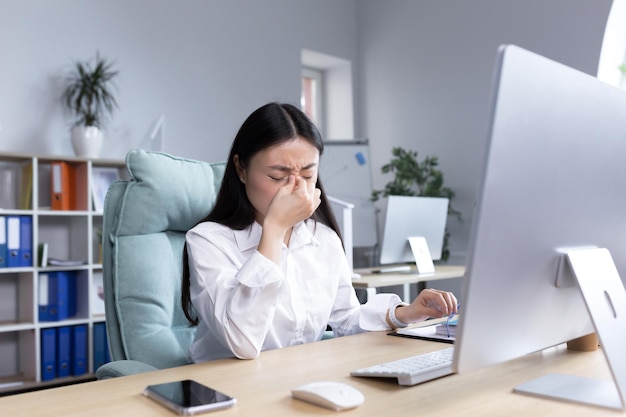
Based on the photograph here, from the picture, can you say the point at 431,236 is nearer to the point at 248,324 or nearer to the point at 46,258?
the point at 46,258

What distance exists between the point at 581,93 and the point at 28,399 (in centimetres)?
85

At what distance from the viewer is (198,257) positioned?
1.32m

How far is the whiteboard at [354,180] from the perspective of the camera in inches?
167

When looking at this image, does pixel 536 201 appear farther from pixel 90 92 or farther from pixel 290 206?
pixel 90 92

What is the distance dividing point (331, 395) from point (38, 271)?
9.92ft

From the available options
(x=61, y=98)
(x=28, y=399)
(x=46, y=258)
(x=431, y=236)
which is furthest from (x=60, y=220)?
(x=28, y=399)

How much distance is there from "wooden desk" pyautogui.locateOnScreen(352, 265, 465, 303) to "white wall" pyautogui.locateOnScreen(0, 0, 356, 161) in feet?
5.69

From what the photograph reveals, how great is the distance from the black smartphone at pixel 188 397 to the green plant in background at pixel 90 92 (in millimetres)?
3019

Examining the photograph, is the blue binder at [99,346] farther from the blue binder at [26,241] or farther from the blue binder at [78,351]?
the blue binder at [26,241]

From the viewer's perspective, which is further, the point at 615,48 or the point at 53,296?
the point at 615,48

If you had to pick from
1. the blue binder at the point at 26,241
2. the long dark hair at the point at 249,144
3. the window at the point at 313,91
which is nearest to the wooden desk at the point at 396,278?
the long dark hair at the point at 249,144

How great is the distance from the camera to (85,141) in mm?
3514

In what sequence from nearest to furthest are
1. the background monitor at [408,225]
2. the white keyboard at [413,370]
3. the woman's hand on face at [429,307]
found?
the white keyboard at [413,370], the woman's hand on face at [429,307], the background monitor at [408,225]

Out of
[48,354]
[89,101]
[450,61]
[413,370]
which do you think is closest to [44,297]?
[48,354]
